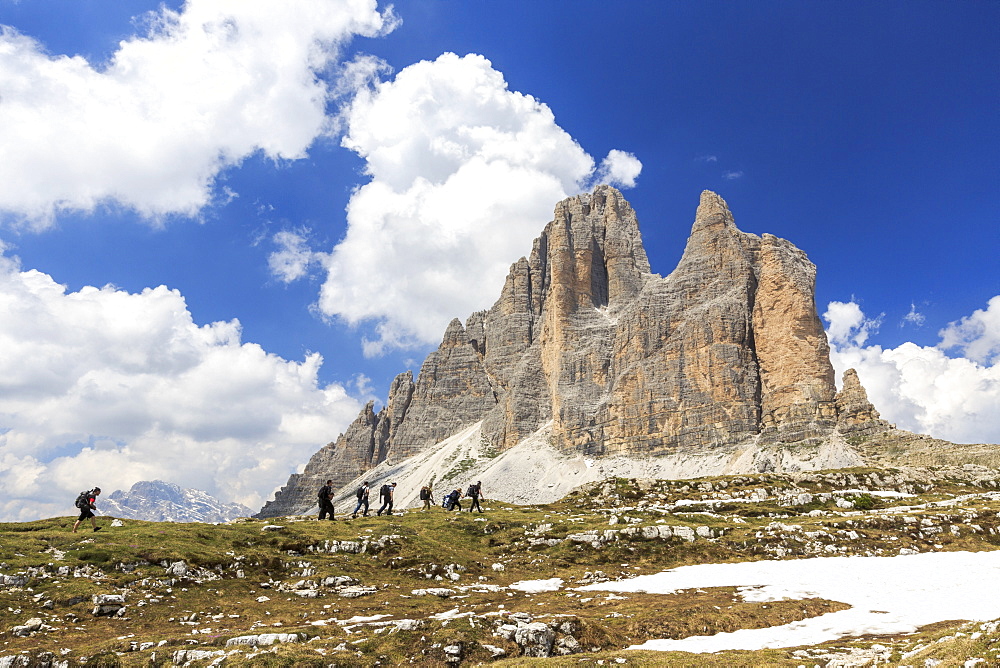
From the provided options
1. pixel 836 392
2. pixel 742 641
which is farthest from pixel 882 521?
pixel 836 392

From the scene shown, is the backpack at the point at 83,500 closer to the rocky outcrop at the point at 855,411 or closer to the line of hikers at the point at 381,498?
the line of hikers at the point at 381,498

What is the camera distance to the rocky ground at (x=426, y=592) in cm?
1867

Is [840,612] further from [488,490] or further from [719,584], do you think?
[488,490]

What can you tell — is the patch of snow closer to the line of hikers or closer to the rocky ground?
the rocky ground

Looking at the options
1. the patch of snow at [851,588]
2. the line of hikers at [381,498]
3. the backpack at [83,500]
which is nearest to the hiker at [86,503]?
the backpack at [83,500]

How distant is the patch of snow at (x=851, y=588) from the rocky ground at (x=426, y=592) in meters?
1.22

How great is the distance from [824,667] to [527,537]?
2977cm

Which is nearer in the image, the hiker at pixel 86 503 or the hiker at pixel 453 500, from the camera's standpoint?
the hiker at pixel 86 503

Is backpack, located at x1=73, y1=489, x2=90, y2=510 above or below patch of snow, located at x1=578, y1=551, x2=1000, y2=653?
above

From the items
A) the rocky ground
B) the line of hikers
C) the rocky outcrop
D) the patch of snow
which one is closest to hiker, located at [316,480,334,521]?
the line of hikers

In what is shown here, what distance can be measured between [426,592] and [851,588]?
73.7 ft

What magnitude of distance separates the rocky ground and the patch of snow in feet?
3.99

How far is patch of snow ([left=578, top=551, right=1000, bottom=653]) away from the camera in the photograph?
21.9m

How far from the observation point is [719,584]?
32.0m
